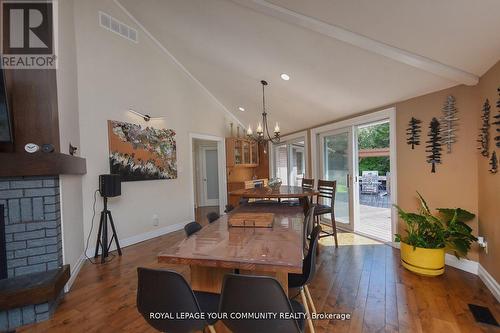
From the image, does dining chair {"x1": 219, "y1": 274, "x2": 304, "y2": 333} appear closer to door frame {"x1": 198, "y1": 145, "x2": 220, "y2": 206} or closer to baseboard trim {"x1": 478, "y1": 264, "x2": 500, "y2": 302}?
baseboard trim {"x1": 478, "y1": 264, "x2": 500, "y2": 302}

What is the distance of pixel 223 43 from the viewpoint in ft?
11.1

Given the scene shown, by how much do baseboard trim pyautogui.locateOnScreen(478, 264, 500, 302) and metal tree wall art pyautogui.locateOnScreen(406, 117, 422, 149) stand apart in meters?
1.47

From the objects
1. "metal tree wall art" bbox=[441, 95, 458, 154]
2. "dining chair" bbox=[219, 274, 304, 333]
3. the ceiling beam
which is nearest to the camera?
"dining chair" bbox=[219, 274, 304, 333]

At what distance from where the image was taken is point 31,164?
6.28ft

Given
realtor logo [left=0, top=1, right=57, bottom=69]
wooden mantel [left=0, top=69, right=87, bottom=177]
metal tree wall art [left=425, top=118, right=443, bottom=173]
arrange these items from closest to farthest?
wooden mantel [left=0, top=69, right=87, bottom=177]
realtor logo [left=0, top=1, right=57, bottom=69]
metal tree wall art [left=425, top=118, right=443, bottom=173]

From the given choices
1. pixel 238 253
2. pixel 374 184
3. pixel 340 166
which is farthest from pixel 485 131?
pixel 374 184

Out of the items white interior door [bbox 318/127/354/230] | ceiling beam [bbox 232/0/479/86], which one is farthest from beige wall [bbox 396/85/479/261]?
white interior door [bbox 318/127/354/230]

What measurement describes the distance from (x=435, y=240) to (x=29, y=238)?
3891 mm

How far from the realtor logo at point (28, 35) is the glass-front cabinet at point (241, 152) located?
3843 mm

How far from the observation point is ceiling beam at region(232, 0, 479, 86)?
7.30 feet

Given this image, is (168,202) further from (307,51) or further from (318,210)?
(307,51)

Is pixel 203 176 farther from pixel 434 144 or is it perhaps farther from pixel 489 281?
pixel 489 281

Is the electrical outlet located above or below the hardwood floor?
above

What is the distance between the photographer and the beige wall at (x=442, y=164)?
247cm
